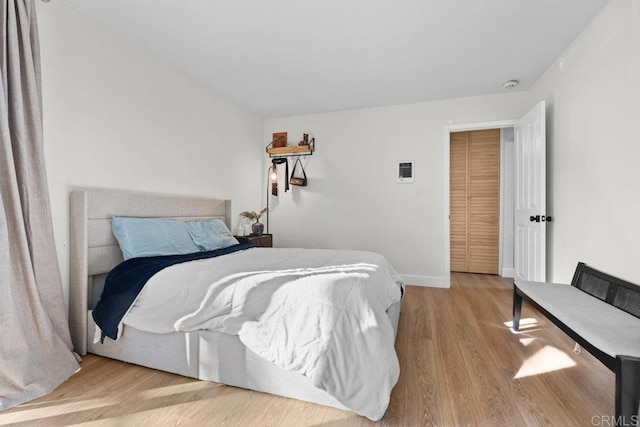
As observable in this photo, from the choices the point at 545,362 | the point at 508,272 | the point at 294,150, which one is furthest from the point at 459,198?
the point at 545,362

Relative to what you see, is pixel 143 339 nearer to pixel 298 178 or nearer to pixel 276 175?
pixel 298 178

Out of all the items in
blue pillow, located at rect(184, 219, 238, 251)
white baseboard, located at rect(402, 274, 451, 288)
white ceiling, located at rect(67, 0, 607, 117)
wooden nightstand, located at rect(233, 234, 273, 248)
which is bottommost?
white baseboard, located at rect(402, 274, 451, 288)

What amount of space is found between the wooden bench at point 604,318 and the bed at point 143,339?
3.22 ft

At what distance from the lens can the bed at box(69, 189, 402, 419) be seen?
1641mm

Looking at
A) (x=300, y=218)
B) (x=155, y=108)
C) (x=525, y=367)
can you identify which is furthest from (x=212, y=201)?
(x=525, y=367)

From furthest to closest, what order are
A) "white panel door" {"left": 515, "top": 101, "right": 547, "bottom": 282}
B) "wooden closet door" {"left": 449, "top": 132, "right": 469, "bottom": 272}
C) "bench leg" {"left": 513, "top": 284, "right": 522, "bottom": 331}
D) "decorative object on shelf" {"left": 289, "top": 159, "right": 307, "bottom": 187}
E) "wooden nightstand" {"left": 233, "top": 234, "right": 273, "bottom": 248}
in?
"wooden closet door" {"left": 449, "top": 132, "right": 469, "bottom": 272} → "decorative object on shelf" {"left": 289, "top": 159, "right": 307, "bottom": 187} → "wooden nightstand" {"left": 233, "top": 234, "right": 273, "bottom": 248} → "white panel door" {"left": 515, "top": 101, "right": 547, "bottom": 282} → "bench leg" {"left": 513, "top": 284, "right": 522, "bottom": 331}

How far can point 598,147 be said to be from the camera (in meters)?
2.27

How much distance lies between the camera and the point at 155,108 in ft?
9.43

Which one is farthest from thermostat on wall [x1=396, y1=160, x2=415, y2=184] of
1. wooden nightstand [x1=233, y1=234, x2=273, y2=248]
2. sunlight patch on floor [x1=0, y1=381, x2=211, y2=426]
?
sunlight patch on floor [x1=0, y1=381, x2=211, y2=426]

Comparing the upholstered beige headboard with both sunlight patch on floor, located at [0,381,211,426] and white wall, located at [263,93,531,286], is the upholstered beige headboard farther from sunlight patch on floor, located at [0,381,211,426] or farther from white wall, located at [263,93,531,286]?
white wall, located at [263,93,531,286]

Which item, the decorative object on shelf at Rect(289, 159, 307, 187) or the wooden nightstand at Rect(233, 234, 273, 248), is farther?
the decorative object on shelf at Rect(289, 159, 307, 187)

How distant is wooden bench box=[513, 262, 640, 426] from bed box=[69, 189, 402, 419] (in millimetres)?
980

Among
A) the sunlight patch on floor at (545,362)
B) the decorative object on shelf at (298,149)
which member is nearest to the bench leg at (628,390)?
the sunlight patch on floor at (545,362)

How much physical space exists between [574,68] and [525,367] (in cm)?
252
